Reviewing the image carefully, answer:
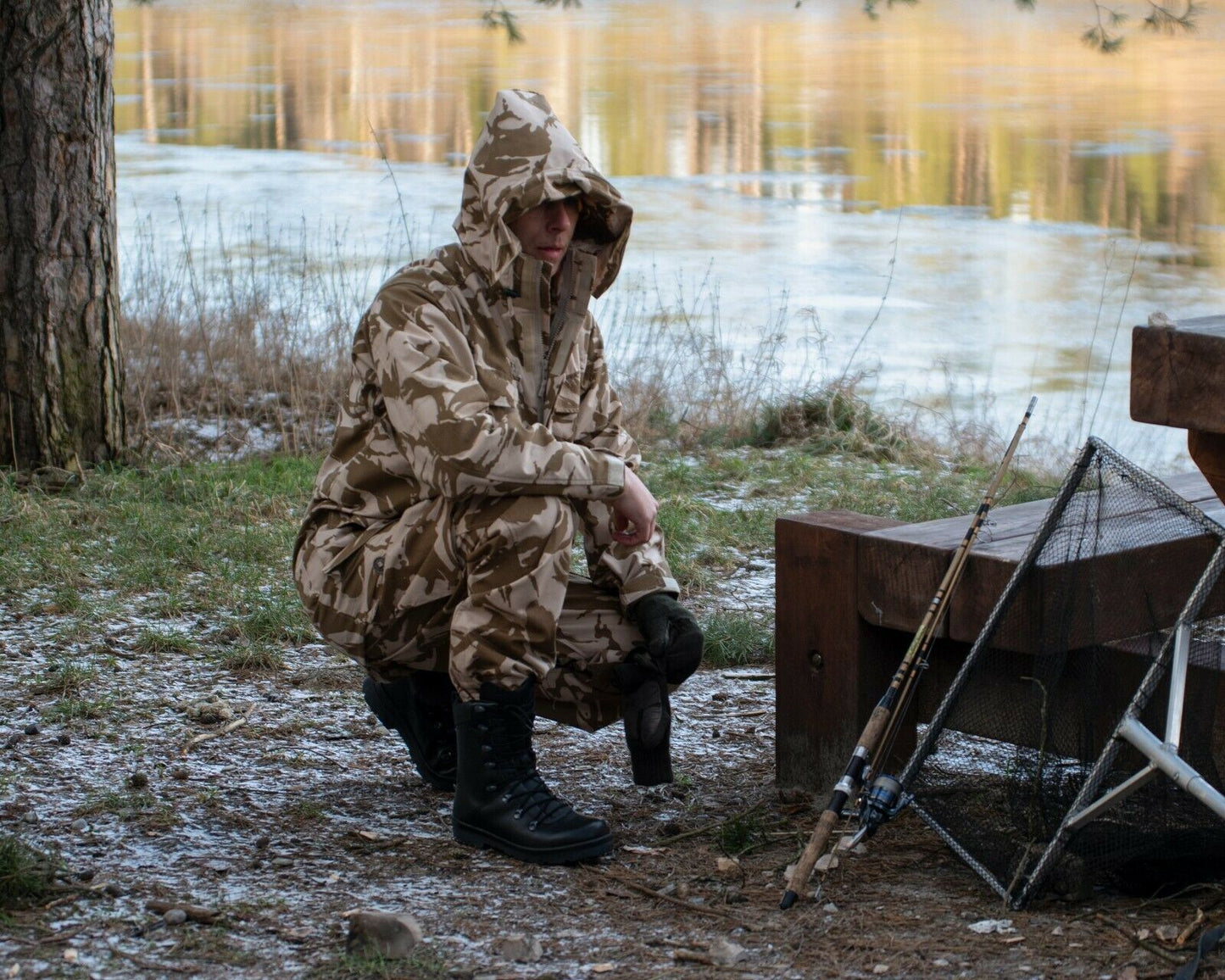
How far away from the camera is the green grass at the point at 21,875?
257cm

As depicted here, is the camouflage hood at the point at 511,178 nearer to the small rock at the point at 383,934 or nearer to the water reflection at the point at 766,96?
the small rock at the point at 383,934

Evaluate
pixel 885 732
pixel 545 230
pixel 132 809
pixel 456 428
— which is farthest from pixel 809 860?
pixel 132 809

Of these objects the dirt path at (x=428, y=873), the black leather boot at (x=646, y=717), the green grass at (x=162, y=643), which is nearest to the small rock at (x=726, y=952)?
the dirt path at (x=428, y=873)

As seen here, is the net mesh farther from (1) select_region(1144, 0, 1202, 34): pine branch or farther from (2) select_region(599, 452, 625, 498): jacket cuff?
(1) select_region(1144, 0, 1202, 34): pine branch

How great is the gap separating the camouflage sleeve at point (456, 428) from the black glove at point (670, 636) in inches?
12.6

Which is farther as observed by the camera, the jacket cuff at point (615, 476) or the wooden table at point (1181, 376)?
the jacket cuff at point (615, 476)

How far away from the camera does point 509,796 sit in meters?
2.86

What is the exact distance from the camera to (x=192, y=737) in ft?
11.8

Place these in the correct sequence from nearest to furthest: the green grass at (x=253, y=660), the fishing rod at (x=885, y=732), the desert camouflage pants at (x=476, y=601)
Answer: the fishing rod at (x=885, y=732) → the desert camouflage pants at (x=476, y=601) → the green grass at (x=253, y=660)

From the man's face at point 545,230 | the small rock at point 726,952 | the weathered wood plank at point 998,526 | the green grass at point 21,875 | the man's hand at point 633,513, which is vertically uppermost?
the man's face at point 545,230

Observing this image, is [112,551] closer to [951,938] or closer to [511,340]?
[511,340]

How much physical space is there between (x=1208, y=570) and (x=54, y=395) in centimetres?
485

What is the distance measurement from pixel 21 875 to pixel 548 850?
0.94 m

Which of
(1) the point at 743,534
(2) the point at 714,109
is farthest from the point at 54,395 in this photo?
(2) the point at 714,109
